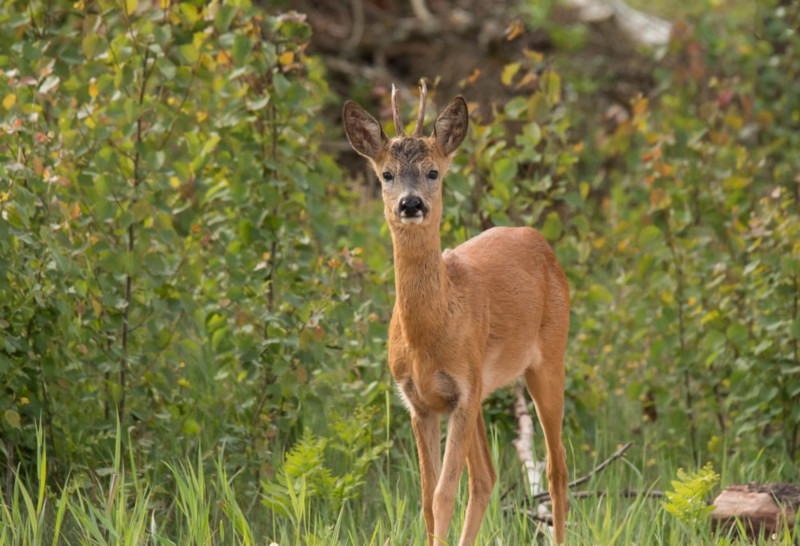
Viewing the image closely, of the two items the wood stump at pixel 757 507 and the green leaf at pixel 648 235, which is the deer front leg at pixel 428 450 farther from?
the green leaf at pixel 648 235

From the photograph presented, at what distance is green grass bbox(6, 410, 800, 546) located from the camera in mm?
4684

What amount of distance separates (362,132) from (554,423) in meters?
1.50

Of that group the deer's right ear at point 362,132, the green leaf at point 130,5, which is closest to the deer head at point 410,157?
the deer's right ear at point 362,132

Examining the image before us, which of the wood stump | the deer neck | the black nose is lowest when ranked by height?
the wood stump

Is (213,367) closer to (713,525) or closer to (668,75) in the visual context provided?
(713,525)

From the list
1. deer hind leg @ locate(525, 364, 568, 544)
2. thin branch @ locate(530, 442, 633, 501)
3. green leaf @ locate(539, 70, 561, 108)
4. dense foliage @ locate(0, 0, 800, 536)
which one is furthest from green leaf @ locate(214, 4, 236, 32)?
thin branch @ locate(530, 442, 633, 501)

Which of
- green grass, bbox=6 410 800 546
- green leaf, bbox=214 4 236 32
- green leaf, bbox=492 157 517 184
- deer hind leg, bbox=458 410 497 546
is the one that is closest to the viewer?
green grass, bbox=6 410 800 546

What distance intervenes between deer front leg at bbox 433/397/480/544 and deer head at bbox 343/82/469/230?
741mm

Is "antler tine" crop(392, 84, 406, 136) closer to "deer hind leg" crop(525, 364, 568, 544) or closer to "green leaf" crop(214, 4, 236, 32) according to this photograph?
"green leaf" crop(214, 4, 236, 32)

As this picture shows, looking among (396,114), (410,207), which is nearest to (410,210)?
(410,207)

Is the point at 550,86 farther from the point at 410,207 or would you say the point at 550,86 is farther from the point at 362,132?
the point at 410,207

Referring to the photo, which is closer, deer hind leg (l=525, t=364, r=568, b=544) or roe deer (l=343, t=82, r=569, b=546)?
roe deer (l=343, t=82, r=569, b=546)

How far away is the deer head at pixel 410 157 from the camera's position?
476 cm

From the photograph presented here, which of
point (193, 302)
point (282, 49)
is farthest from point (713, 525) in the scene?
point (282, 49)
